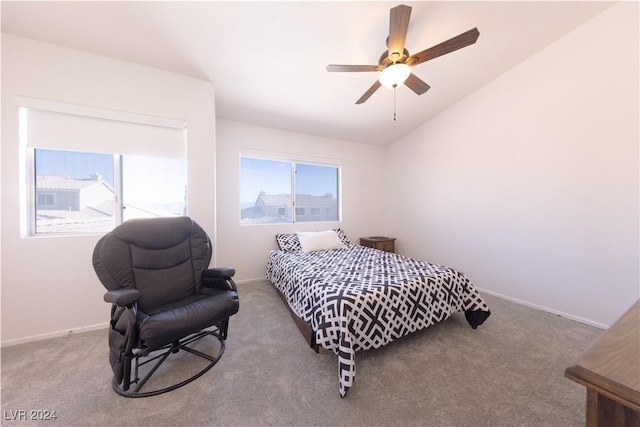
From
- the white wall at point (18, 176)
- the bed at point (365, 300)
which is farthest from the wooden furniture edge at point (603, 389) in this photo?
the white wall at point (18, 176)

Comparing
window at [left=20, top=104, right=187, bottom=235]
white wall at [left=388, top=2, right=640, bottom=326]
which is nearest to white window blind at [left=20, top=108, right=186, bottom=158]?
window at [left=20, top=104, right=187, bottom=235]

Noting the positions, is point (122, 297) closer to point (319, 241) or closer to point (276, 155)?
point (319, 241)

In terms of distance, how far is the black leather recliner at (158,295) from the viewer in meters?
1.35

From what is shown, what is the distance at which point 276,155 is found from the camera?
356 centimetres

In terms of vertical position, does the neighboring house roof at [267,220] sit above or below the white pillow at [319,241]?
above

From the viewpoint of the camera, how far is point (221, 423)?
119 centimetres

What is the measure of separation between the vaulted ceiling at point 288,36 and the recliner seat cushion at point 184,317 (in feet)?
7.37

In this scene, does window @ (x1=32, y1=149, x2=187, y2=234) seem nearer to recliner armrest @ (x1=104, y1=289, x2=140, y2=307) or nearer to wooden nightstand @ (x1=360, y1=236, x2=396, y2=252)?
recliner armrest @ (x1=104, y1=289, x2=140, y2=307)

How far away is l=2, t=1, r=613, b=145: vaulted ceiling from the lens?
1708mm

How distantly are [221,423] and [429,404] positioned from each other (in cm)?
121

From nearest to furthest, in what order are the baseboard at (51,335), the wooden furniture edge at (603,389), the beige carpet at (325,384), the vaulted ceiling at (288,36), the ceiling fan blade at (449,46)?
1. the wooden furniture edge at (603,389)
2. the beige carpet at (325,384)
3. the ceiling fan blade at (449,46)
4. the vaulted ceiling at (288,36)
5. the baseboard at (51,335)

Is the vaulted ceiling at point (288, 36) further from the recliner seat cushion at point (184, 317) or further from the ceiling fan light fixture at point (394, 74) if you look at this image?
the recliner seat cushion at point (184, 317)

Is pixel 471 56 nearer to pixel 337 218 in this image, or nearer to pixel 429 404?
pixel 337 218

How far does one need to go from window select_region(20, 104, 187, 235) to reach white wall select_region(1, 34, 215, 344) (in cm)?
12
